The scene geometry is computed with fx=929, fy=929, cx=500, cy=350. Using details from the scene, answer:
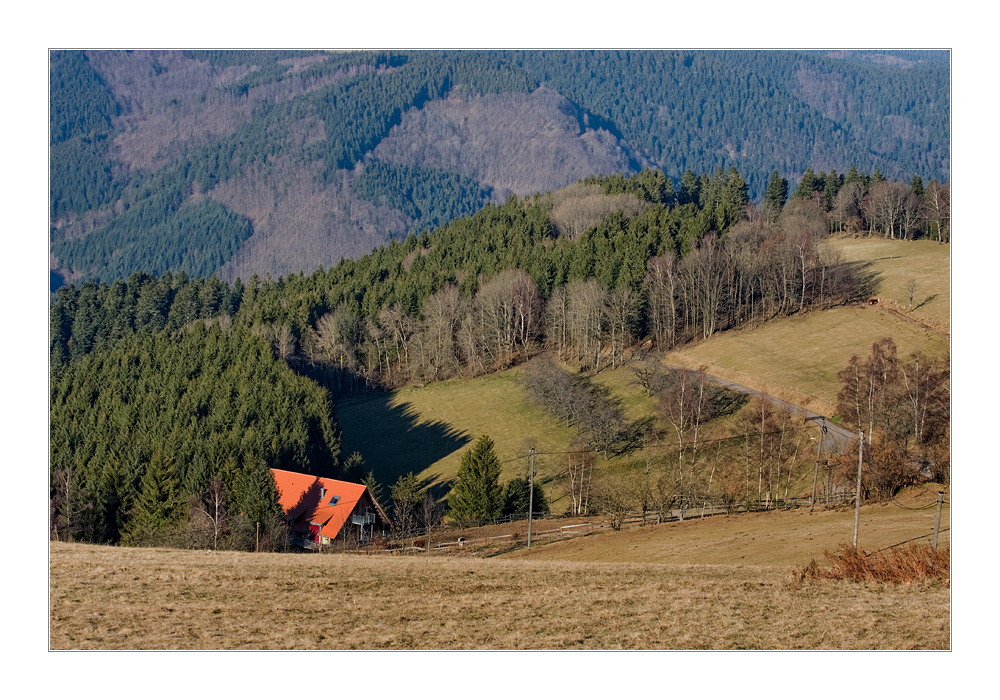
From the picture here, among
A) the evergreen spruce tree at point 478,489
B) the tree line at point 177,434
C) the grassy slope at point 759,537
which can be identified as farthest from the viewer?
the evergreen spruce tree at point 478,489

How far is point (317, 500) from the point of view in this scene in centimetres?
6688

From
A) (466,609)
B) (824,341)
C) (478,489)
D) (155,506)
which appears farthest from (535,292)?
(466,609)

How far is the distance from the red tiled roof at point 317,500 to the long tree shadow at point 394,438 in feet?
44.9

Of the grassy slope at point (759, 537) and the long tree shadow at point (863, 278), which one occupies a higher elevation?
the long tree shadow at point (863, 278)

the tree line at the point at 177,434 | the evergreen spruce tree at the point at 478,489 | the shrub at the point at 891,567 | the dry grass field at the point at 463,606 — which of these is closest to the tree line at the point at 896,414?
the dry grass field at the point at 463,606

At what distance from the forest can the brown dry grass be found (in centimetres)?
2534

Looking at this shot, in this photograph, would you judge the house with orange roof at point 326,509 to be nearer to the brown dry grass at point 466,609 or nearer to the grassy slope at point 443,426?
the grassy slope at point 443,426

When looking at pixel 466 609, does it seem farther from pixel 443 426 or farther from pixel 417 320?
pixel 417 320

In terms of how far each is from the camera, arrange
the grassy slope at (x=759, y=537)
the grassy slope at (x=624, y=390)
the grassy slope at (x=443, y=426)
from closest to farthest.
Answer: the grassy slope at (x=759, y=537), the grassy slope at (x=624, y=390), the grassy slope at (x=443, y=426)

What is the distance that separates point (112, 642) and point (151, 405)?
5407 cm

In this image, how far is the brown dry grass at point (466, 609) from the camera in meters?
25.7

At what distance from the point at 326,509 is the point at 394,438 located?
87.3 ft
